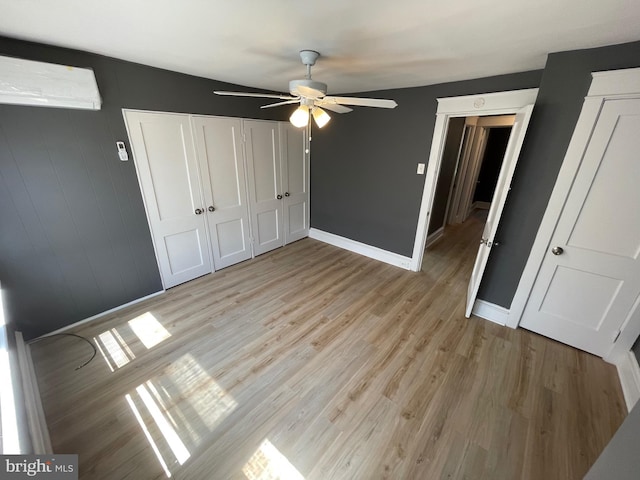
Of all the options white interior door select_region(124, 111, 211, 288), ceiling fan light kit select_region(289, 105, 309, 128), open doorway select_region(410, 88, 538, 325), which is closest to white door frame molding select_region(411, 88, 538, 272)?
open doorway select_region(410, 88, 538, 325)

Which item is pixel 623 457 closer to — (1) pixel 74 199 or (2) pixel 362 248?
(2) pixel 362 248

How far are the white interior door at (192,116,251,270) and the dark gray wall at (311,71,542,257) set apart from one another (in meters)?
1.40

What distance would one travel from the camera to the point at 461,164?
4.95m

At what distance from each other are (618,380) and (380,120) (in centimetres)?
340

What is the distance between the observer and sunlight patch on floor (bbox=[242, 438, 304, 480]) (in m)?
1.35

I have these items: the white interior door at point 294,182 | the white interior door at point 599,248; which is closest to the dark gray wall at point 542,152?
the white interior door at point 599,248

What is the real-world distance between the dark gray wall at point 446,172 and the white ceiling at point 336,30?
180 cm

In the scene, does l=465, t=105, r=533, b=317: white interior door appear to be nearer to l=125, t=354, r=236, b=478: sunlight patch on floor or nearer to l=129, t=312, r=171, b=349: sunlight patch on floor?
l=125, t=354, r=236, b=478: sunlight patch on floor

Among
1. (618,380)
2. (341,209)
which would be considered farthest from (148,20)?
(618,380)

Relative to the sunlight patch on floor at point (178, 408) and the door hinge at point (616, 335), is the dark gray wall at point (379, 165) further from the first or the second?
the sunlight patch on floor at point (178, 408)

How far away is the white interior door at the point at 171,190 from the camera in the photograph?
8.03 ft

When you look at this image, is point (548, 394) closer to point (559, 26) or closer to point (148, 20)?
point (559, 26)

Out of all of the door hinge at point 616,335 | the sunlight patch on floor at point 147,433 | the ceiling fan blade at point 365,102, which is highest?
the ceiling fan blade at point 365,102

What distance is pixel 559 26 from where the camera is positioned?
4.62 ft
